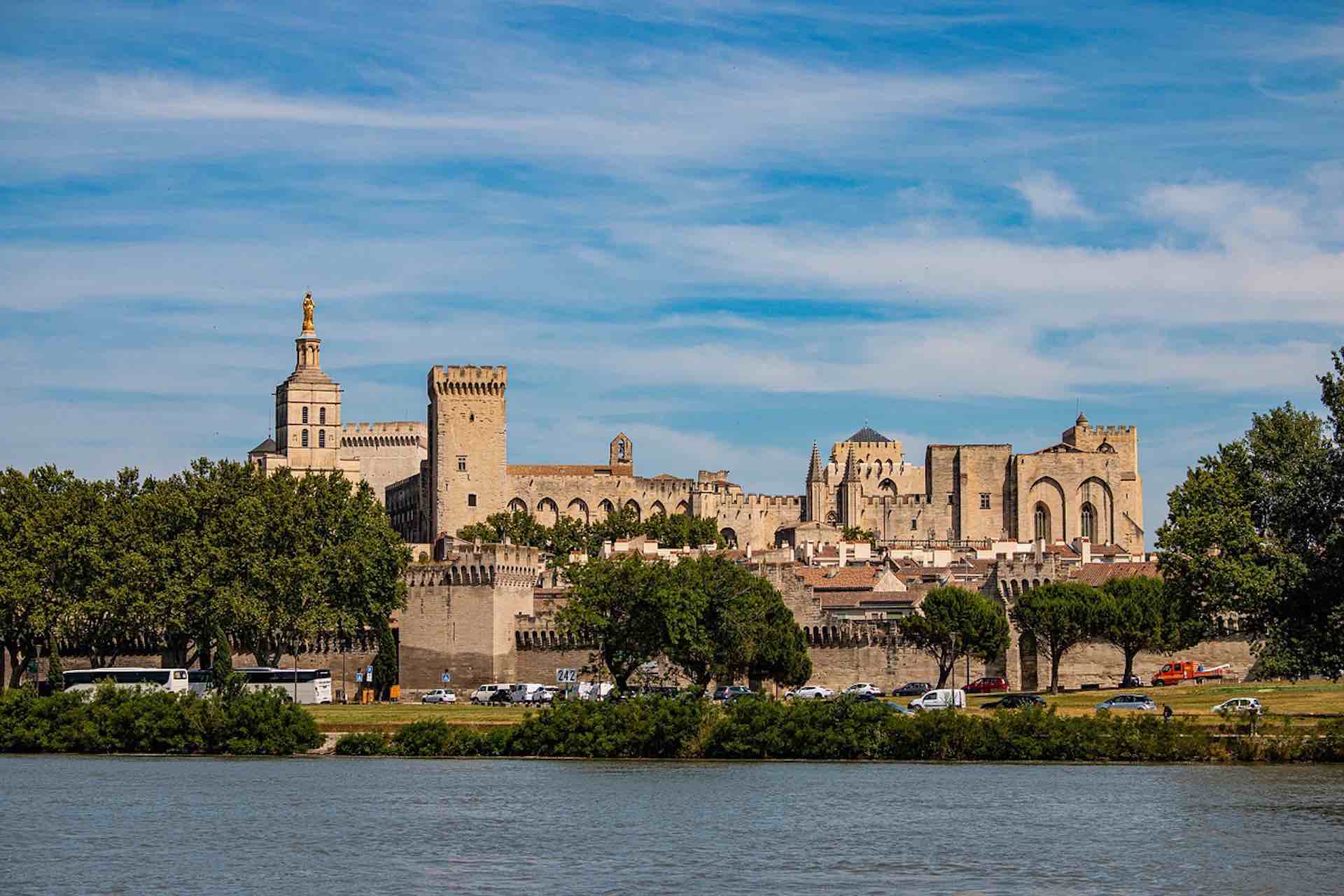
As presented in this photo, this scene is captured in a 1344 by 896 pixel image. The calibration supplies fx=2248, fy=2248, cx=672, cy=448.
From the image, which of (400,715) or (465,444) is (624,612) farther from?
(465,444)

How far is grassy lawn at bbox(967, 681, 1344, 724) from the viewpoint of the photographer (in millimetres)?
63719

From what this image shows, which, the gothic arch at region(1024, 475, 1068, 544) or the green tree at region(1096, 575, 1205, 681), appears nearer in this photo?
the green tree at region(1096, 575, 1205, 681)

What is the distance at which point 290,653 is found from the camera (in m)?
90.9

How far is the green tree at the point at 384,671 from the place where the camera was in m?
90.6

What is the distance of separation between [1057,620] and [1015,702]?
15.0 m

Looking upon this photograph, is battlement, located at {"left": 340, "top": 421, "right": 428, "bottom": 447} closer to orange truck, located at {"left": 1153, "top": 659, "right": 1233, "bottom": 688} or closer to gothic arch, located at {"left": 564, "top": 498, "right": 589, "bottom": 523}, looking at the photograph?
gothic arch, located at {"left": 564, "top": 498, "right": 589, "bottom": 523}

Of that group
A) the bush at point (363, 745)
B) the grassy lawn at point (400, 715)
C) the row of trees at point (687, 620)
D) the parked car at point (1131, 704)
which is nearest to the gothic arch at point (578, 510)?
the row of trees at point (687, 620)

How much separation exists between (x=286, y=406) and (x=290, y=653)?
50.1 metres

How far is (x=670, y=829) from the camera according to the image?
47094 millimetres

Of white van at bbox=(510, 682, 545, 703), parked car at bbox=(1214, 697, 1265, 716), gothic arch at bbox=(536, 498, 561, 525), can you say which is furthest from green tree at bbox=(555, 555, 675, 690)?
gothic arch at bbox=(536, 498, 561, 525)

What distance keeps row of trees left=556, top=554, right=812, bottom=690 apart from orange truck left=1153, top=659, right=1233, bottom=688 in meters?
13.3

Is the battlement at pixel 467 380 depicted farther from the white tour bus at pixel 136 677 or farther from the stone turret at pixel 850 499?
the white tour bus at pixel 136 677

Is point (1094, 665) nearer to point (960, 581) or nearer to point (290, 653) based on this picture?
point (960, 581)

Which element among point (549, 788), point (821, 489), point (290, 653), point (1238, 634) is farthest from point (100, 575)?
point (821, 489)
